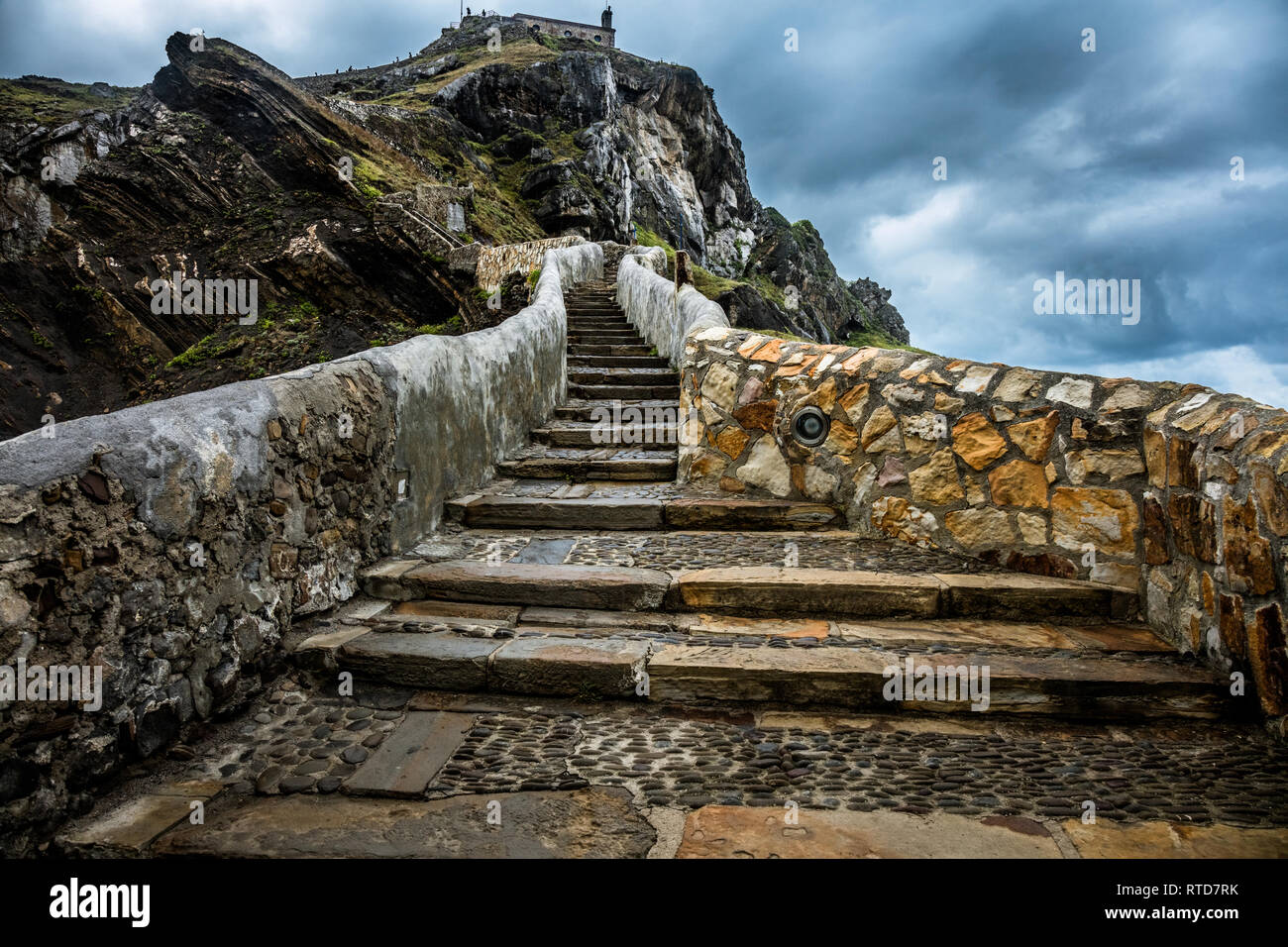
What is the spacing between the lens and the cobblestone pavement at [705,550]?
3.22 meters

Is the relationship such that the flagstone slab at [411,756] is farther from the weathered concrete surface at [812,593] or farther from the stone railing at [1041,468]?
the stone railing at [1041,468]

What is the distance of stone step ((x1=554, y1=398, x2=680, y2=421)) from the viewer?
5.82m

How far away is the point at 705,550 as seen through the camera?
349 cm

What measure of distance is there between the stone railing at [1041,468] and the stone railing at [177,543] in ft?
7.08

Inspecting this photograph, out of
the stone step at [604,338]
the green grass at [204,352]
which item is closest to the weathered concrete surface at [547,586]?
the stone step at [604,338]

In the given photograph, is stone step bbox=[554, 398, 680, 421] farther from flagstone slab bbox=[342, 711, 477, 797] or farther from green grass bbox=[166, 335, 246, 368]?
green grass bbox=[166, 335, 246, 368]

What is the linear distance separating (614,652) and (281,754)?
1.14 metres

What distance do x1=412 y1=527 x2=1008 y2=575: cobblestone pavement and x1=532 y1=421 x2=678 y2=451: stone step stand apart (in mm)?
1726

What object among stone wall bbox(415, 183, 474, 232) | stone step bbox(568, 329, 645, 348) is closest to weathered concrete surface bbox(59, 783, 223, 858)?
stone step bbox(568, 329, 645, 348)

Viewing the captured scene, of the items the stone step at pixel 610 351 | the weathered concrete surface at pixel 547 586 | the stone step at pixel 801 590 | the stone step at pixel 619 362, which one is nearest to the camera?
the stone step at pixel 801 590

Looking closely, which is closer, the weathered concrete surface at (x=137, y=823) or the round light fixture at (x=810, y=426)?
the weathered concrete surface at (x=137, y=823)

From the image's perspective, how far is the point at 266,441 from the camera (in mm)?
2412

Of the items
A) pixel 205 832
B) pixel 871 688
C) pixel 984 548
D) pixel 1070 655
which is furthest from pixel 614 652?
pixel 984 548
